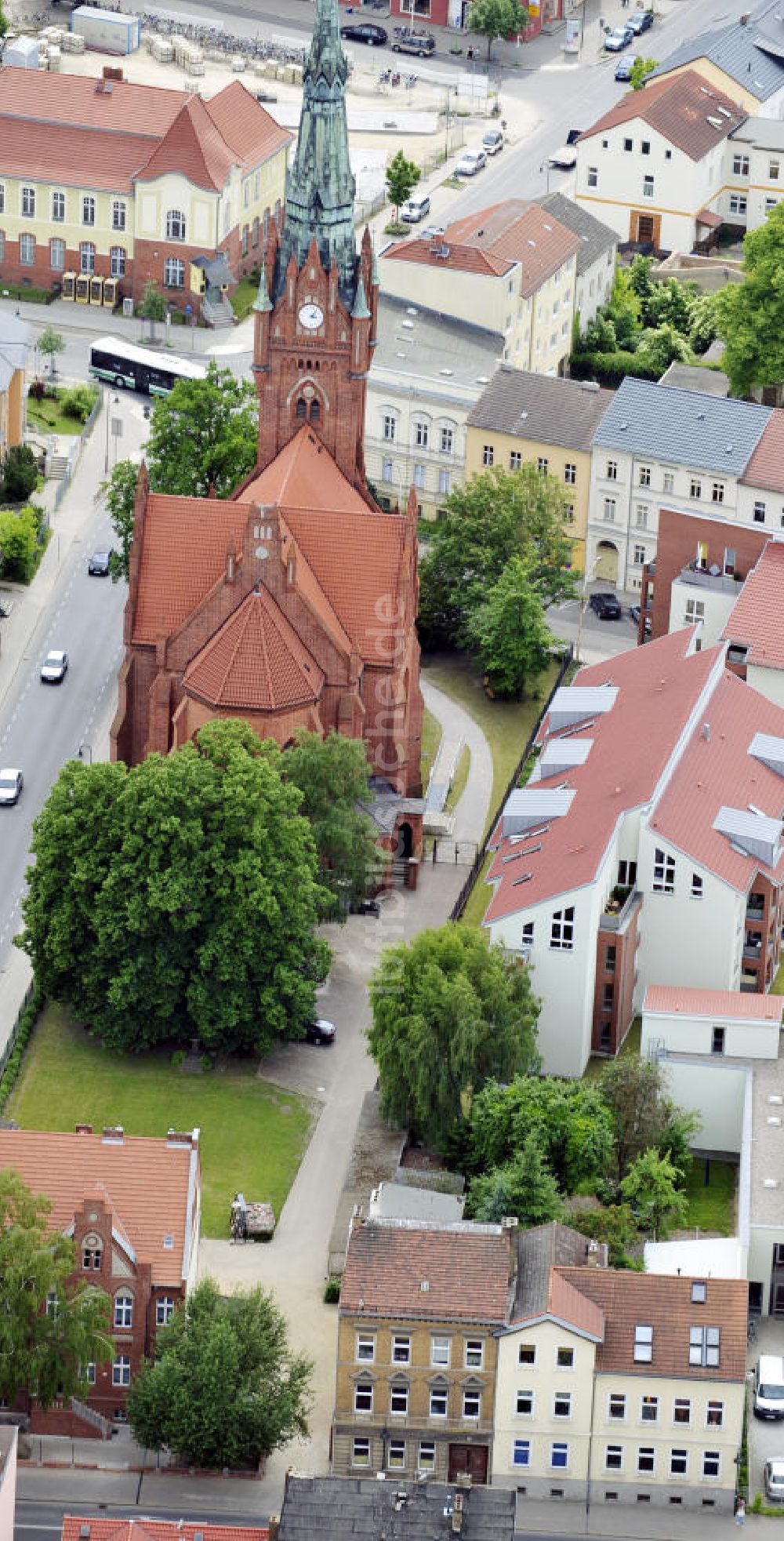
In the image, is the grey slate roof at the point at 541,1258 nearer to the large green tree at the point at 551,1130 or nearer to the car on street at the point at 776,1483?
the large green tree at the point at 551,1130

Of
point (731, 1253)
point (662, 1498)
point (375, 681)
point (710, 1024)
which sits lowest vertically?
point (662, 1498)

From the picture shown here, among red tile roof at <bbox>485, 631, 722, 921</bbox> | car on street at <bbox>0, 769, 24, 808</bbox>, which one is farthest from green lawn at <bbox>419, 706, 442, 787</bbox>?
car on street at <bbox>0, 769, 24, 808</bbox>

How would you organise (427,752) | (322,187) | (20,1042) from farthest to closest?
(427,752), (322,187), (20,1042)

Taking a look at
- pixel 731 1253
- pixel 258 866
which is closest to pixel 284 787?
pixel 258 866

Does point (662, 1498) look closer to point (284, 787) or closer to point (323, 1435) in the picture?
point (323, 1435)

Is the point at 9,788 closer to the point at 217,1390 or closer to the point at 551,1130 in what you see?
the point at 551,1130

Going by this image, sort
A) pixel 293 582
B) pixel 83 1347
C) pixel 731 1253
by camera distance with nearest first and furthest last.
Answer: pixel 83 1347, pixel 731 1253, pixel 293 582

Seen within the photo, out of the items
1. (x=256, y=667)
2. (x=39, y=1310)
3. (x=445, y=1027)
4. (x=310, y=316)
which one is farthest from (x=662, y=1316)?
(x=310, y=316)

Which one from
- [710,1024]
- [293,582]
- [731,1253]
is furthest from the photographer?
[293,582]
